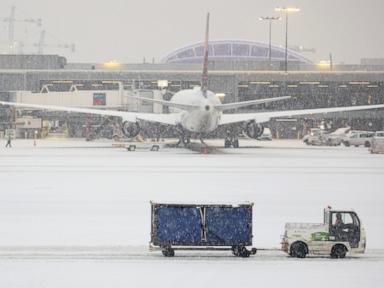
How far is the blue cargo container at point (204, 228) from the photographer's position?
21906 millimetres

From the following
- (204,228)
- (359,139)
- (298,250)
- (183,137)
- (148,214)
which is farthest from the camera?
(359,139)

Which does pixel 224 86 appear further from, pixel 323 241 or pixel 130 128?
pixel 323 241

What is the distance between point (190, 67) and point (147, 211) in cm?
11937

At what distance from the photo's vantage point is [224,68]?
142750 mm

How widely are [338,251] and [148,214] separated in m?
8.88

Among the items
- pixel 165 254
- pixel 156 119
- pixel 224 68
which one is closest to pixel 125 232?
pixel 165 254

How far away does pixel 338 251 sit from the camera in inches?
868

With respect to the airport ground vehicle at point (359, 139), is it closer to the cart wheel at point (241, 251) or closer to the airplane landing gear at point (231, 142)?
the airplane landing gear at point (231, 142)

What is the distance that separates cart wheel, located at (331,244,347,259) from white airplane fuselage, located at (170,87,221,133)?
44.5 meters

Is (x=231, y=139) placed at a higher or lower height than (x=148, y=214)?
higher

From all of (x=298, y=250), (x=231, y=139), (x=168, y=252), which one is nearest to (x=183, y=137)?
(x=231, y=139)

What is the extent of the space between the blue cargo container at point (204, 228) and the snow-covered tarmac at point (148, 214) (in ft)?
1.23

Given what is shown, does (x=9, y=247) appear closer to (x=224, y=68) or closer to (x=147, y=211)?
(x=147, y=211)

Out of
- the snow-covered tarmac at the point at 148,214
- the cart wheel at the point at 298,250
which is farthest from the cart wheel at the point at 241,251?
the cart wheel at the point at 298,250
